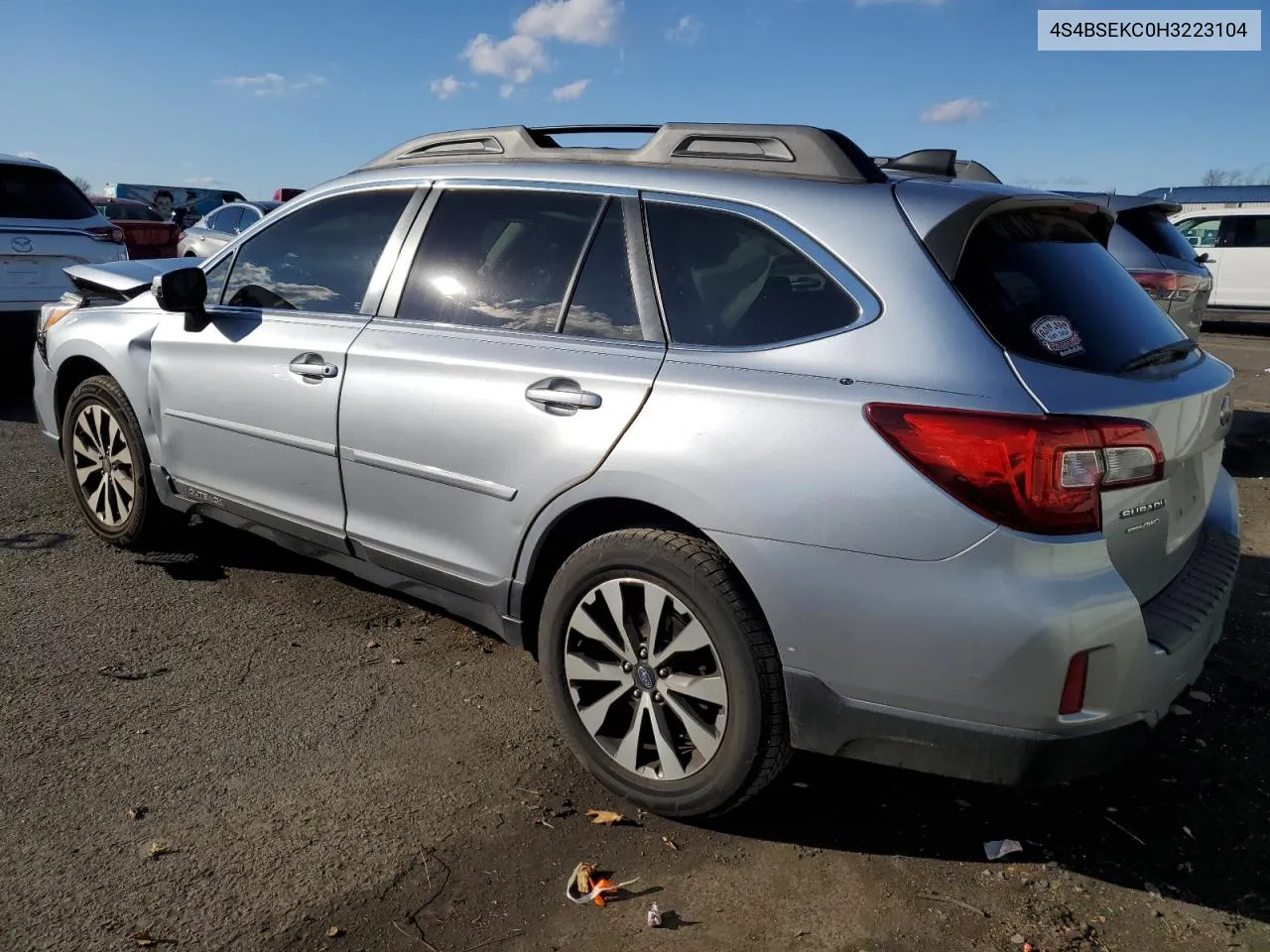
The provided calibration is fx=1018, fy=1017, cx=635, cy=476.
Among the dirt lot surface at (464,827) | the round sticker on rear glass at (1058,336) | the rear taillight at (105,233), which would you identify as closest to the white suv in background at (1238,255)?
the dirt lot surface at (464,827)

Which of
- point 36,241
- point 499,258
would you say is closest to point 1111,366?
point 499,258

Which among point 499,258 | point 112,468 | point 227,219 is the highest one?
point 227,219

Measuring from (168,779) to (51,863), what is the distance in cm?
43

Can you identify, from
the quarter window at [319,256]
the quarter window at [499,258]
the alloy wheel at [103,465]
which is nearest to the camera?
the quarter window at [499,258]

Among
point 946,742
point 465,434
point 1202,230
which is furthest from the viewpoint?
point 1202,230

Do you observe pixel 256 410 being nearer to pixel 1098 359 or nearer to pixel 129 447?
pixel 129 447

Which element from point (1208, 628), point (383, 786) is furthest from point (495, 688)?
point (1208, 628)

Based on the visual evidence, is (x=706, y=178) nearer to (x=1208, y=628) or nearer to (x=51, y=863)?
(x=1208, y=628)

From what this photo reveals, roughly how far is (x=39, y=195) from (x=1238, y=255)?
58.0ft

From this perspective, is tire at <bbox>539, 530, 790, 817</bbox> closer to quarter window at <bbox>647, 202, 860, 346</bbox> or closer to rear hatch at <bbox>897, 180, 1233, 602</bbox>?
quarter window at <bbox>647, 202, 860, 346</bbox>

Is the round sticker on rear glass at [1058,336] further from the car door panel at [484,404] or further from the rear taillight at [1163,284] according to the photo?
the rear taillight at [1163,284]

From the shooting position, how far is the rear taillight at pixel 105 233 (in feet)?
28.2

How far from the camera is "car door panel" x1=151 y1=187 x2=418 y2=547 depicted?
373 centimetres

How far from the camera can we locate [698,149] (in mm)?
3068
